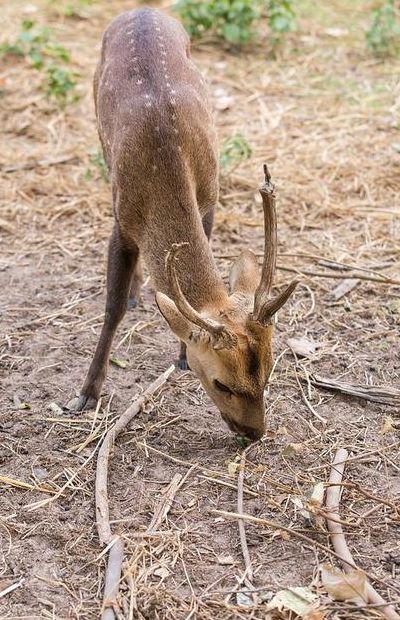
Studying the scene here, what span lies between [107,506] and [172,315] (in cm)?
87

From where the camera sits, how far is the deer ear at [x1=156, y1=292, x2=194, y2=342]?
428cm

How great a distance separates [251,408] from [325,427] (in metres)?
0.68

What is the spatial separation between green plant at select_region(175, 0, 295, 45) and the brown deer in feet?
13.0

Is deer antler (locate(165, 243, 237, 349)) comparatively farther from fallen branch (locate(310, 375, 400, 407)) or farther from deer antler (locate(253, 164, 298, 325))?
fallen branch (locate(310, 375, 400, 407))

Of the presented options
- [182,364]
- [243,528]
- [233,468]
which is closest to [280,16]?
[182,364]

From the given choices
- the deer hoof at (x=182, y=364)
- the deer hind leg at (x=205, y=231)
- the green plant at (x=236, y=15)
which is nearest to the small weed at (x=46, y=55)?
the green plant at (x=236, y=15)

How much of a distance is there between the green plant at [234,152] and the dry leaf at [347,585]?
3.93 meters

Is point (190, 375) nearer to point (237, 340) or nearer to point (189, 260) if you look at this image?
point (189, 260)

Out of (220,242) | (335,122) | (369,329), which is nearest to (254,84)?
(335,122)

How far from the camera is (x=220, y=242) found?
6629mm

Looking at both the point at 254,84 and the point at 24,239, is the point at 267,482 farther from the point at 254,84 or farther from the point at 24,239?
the point at 254,84

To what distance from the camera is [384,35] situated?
939 cm

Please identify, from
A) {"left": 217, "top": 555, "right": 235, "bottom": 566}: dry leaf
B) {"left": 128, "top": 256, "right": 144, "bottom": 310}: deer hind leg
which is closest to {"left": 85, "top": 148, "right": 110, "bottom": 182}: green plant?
{"left": 128, "top": 256, "right": 144, "bottom": 310}: deer hind leg

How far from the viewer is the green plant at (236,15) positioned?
30.7ft
